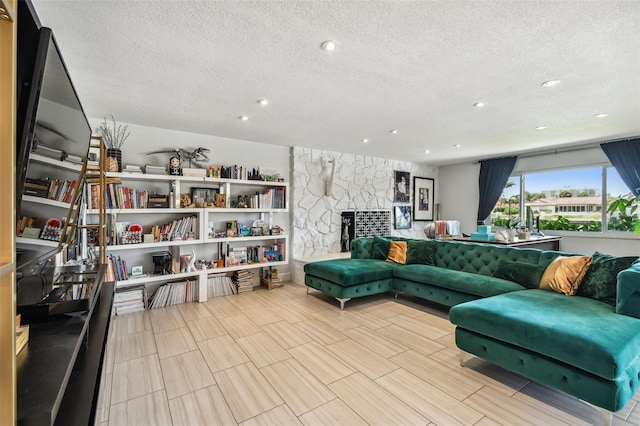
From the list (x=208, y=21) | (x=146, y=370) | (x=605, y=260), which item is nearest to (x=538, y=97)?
(x=605, y=260)

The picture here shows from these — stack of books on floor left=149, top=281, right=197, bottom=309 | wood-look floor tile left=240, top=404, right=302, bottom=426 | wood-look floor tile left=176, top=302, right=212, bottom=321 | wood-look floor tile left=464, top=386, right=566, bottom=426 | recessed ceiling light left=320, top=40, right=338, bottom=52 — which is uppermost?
recessed ceiling light left=320, top=40, right=338, bottom=52

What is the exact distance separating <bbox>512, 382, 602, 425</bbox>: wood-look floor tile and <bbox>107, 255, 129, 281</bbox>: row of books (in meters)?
3.98

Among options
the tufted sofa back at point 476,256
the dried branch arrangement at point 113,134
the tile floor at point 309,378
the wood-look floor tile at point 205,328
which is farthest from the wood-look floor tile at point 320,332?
the dried branch arrangement at point 113,134

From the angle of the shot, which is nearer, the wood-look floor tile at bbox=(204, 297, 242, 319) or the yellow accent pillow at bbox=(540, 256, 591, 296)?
the yellow accent pillow at bbox=(540, 256, 591, 296)

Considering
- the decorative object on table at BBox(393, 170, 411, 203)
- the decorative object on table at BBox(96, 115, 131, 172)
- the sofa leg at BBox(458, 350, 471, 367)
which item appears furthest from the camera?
the decorative object on table at BBox(393, 170, 411, 203)

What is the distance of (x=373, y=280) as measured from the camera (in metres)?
3.84

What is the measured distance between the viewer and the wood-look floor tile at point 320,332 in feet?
9.18

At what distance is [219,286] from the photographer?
425 cm

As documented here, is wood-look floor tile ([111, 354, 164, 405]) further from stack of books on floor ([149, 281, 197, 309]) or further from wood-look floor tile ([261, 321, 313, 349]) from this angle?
stack of books on floor ([149, 281, 197, 309])

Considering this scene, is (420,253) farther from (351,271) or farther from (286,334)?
(286,334)

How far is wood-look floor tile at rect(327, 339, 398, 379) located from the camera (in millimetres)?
2264

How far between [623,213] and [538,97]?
3561mm

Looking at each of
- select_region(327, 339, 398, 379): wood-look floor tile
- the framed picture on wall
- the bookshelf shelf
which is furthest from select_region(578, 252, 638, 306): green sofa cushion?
the framed picture on wall

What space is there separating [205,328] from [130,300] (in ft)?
3.99
